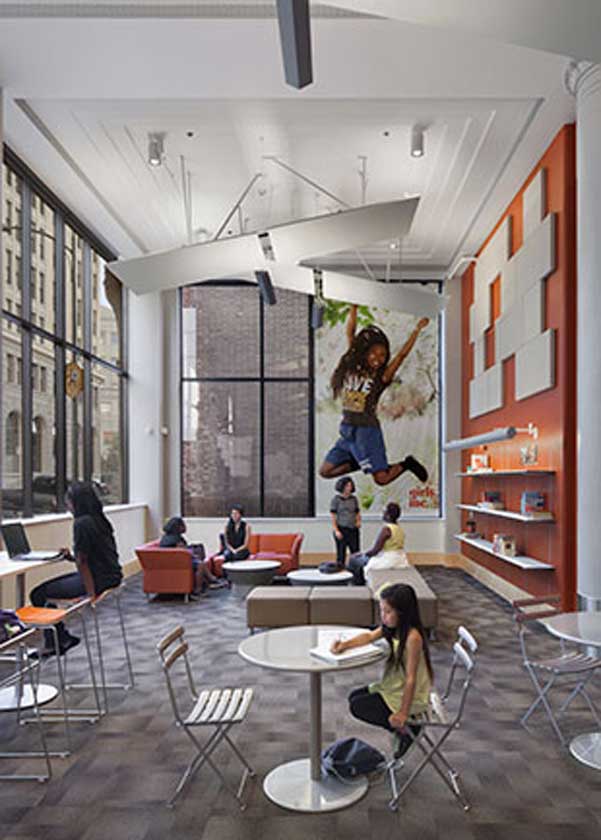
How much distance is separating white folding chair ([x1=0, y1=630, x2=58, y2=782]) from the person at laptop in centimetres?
40

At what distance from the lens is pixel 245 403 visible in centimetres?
1266

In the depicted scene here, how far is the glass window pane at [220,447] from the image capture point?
12.6 meters

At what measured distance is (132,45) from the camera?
5.67 m

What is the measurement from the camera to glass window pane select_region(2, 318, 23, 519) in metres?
7.54

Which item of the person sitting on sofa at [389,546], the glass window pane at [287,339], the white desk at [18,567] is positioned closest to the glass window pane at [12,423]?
the white desk at [18,567]

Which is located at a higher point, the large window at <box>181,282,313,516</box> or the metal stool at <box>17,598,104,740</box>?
the large window at <box>181,282,313,516</box>

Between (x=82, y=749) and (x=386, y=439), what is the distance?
8935 mm

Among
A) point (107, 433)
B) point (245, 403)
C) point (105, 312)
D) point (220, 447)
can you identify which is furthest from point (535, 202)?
point (107, 433)

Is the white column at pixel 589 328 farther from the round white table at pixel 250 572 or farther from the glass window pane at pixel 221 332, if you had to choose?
the glass window pane at pixel 221 332

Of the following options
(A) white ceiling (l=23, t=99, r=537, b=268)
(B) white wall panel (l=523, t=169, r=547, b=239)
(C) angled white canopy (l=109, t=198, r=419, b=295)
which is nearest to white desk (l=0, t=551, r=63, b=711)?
(C) angled white canopy (l=109, t=198, r=419, b=295)

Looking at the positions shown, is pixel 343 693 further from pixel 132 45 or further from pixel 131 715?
pixel 132 45

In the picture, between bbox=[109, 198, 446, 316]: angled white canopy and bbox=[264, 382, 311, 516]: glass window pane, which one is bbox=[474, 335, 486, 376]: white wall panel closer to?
bbox=[264, 382, 311, 516]: glass window pane

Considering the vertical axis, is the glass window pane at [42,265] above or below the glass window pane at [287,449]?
above

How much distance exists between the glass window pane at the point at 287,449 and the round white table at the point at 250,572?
3.33m
